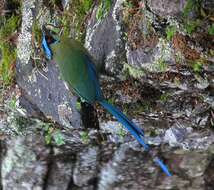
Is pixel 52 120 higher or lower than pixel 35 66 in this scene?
lower

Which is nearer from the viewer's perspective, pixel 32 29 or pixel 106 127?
pixel 32 29

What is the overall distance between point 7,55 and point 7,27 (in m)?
0.29

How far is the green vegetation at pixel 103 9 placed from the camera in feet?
11.7

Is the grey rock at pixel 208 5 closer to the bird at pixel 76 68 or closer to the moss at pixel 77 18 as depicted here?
the bird at pixel 76 68

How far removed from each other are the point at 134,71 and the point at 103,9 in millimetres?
555

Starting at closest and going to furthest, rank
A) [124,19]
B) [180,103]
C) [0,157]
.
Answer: [124,19] < [180,103] < [0,157]

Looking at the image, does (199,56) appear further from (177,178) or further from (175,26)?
(177,178)

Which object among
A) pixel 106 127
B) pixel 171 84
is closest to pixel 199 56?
pixel 171 84

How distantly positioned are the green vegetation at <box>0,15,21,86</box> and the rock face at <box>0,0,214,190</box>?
0.18 metres

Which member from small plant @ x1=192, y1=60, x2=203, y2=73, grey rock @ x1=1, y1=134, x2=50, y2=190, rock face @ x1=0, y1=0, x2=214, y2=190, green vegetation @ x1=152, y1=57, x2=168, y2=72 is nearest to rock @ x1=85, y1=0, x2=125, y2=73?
rock face @ x1=0, y1=0, x2=214, y2=190

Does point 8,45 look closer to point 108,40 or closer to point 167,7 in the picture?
point 108,40

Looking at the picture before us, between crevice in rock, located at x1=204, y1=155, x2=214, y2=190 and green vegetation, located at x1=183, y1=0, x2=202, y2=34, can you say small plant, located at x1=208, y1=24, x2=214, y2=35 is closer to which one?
green vegetation, located at x1=183, y1=0, x2=202, y2=34

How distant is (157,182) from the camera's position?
486 centimetres

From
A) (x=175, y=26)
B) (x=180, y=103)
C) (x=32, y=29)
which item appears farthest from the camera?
(x=32, y=29)
